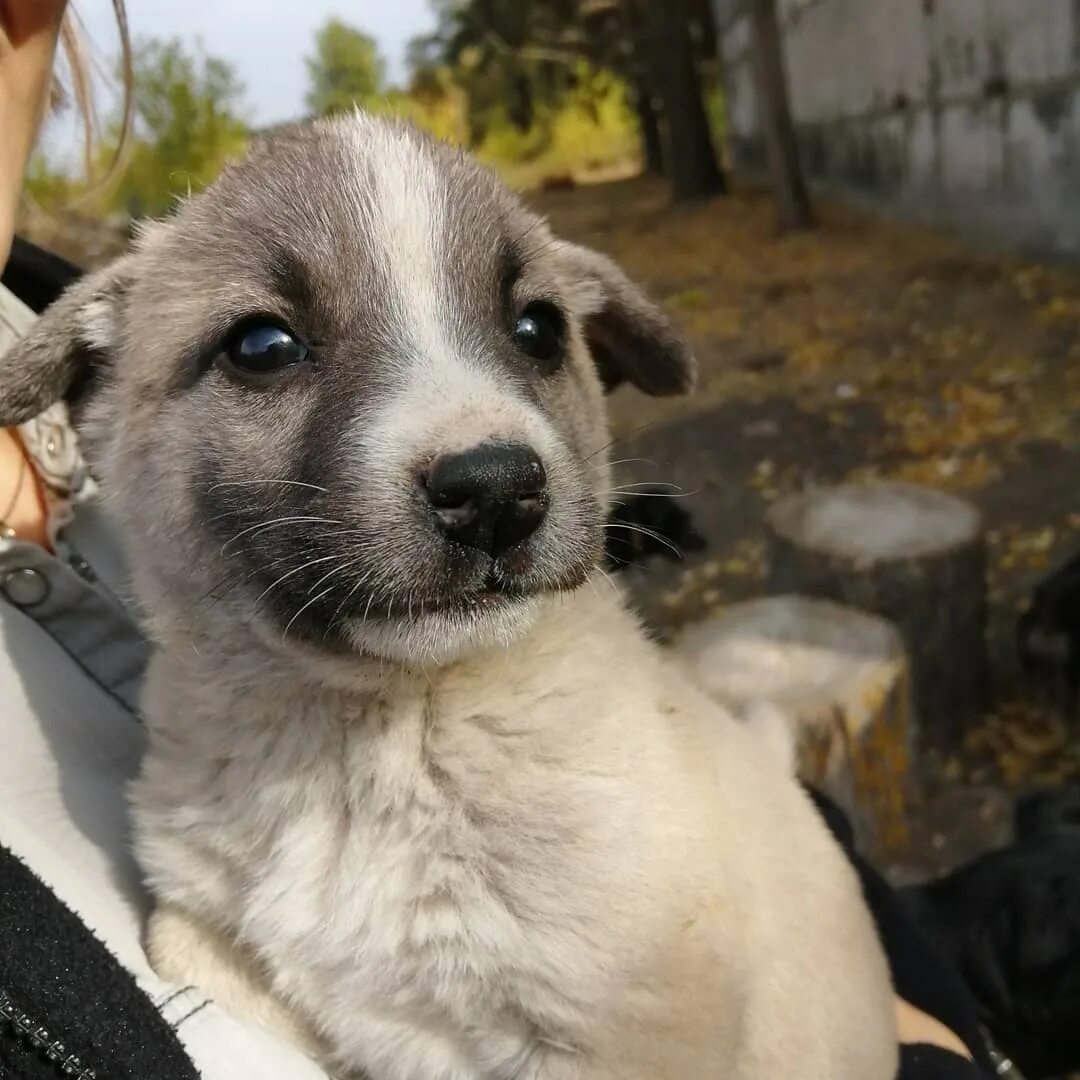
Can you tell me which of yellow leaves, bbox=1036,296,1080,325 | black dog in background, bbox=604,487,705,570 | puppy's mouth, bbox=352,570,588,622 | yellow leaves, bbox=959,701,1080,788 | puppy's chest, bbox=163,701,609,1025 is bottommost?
yellow leaves, bbox=959,701,1080,788

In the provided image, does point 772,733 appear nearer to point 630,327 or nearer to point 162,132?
point 630,327

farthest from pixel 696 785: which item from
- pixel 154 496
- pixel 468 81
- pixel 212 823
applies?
pixel 468 81

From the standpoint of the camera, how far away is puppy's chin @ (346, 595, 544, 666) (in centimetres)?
113

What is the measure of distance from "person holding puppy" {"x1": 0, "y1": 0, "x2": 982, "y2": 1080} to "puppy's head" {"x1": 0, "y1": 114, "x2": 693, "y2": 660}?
21 cm

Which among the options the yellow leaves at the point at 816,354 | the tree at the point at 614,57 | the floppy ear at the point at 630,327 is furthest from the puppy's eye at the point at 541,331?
the yellow leaves at the point at 816,354

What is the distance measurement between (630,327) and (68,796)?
1099 mm

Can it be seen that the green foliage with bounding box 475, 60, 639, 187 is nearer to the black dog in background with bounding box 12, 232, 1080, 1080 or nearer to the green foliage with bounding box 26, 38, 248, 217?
the green foliage with bounding box 26, 38, 248, 217

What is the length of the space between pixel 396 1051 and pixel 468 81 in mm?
2518

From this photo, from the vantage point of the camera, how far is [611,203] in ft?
10.5

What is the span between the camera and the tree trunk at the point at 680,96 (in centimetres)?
316

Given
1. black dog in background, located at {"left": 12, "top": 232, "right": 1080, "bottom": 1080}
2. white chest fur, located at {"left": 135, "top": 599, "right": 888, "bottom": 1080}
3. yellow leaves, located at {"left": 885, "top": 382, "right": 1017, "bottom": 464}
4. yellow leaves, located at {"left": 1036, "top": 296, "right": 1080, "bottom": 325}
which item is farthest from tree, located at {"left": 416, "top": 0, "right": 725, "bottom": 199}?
white chest fur, located at {"left": 135, "top": 599, "right": 888, "bottom": 1080}

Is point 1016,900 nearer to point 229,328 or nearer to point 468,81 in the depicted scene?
point 229,328

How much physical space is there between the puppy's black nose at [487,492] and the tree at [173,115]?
5.07ft

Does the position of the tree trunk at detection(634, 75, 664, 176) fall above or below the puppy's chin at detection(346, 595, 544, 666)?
above
